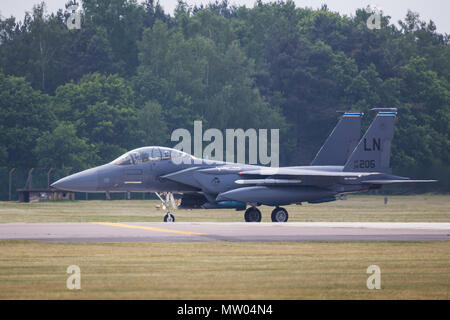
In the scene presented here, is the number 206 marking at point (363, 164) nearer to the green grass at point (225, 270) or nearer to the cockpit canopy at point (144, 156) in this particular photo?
the cockpit canopy at point (144, 156)

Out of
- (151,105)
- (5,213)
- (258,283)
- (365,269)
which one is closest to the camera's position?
(258,283)

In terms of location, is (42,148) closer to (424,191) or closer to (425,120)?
(424,191)

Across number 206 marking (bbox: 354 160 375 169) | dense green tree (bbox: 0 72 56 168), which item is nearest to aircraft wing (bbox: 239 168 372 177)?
number 206 marking (bbox: 354 160 375 169)

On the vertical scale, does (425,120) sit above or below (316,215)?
above

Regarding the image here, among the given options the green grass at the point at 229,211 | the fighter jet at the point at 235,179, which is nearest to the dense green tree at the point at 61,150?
the green grass at the point at 229,211

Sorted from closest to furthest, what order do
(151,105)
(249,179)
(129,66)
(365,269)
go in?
(365,269) < (249,179) < (151,105) < (129,66)

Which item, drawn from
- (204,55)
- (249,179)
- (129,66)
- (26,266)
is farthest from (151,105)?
(26,266)

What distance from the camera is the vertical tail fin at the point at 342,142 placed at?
104 feet

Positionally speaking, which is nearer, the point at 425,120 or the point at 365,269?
the point at 365,269

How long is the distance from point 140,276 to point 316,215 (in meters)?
24.7

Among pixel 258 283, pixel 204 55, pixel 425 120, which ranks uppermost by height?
pixel 204 55

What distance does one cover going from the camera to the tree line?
65.2m

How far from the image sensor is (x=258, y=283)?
516 inches

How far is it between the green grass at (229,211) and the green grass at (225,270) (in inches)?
557
